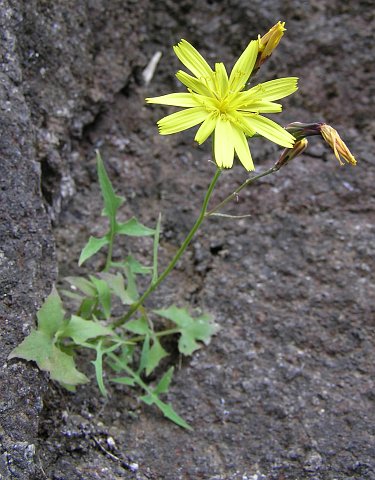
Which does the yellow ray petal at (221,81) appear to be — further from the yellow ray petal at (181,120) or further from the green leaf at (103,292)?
the green leaf at (103,292)

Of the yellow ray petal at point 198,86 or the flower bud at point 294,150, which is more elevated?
the yellow ray petal at point 198,86

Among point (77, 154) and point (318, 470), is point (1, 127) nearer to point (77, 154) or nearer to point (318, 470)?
point (77, 154)

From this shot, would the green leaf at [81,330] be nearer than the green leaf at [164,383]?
Yes

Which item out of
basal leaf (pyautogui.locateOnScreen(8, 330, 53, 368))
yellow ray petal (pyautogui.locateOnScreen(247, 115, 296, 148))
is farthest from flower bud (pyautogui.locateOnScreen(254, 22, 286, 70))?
basal leaf (pyautogui.locateOnScreen(8, 330, 53, 368))

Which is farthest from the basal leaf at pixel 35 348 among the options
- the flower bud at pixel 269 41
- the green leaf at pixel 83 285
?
the flower bud at pixel 269 41

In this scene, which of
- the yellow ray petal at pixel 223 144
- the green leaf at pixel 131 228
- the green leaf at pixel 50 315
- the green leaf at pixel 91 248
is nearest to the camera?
the yellow ray petal at pixel 223 144
